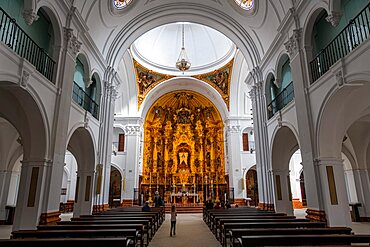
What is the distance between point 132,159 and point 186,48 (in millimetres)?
10769

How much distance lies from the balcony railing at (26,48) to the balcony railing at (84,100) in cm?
194

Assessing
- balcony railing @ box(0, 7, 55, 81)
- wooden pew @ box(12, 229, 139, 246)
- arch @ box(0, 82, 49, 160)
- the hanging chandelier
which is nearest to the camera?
wooden pew @ box(12, 229, 139, 246)

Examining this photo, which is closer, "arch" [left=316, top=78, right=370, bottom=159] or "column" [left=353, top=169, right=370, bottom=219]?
"arch" [left=316, top=78, right=370, bottom=159]

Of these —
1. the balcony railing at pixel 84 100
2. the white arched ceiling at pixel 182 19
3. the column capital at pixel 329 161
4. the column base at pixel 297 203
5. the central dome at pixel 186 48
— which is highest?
the central dome at pixel 186 48

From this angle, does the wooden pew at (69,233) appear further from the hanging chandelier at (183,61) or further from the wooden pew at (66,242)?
the hanging chandelier at (183,61)

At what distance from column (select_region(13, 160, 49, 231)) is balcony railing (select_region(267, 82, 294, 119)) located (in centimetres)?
903

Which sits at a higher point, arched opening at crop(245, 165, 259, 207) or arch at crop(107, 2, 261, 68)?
arch at crop(107, 2, 261, 68)

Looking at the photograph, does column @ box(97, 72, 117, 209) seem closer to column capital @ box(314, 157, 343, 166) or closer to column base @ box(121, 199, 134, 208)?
column base @ box(121, 199, 134, 208)

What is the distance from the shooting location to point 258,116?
1277 centimetres

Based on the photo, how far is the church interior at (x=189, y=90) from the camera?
6516mm

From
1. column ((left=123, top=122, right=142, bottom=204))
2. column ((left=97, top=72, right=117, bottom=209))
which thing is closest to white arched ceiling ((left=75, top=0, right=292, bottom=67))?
column ((left=97, top=72, right=117, bottom=209))

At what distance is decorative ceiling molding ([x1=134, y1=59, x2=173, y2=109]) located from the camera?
20.9 metres

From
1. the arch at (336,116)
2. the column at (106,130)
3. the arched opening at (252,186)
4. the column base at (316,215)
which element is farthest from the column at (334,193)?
the arched opening at (252,186)

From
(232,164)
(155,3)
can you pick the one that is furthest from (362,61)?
(232,164)
